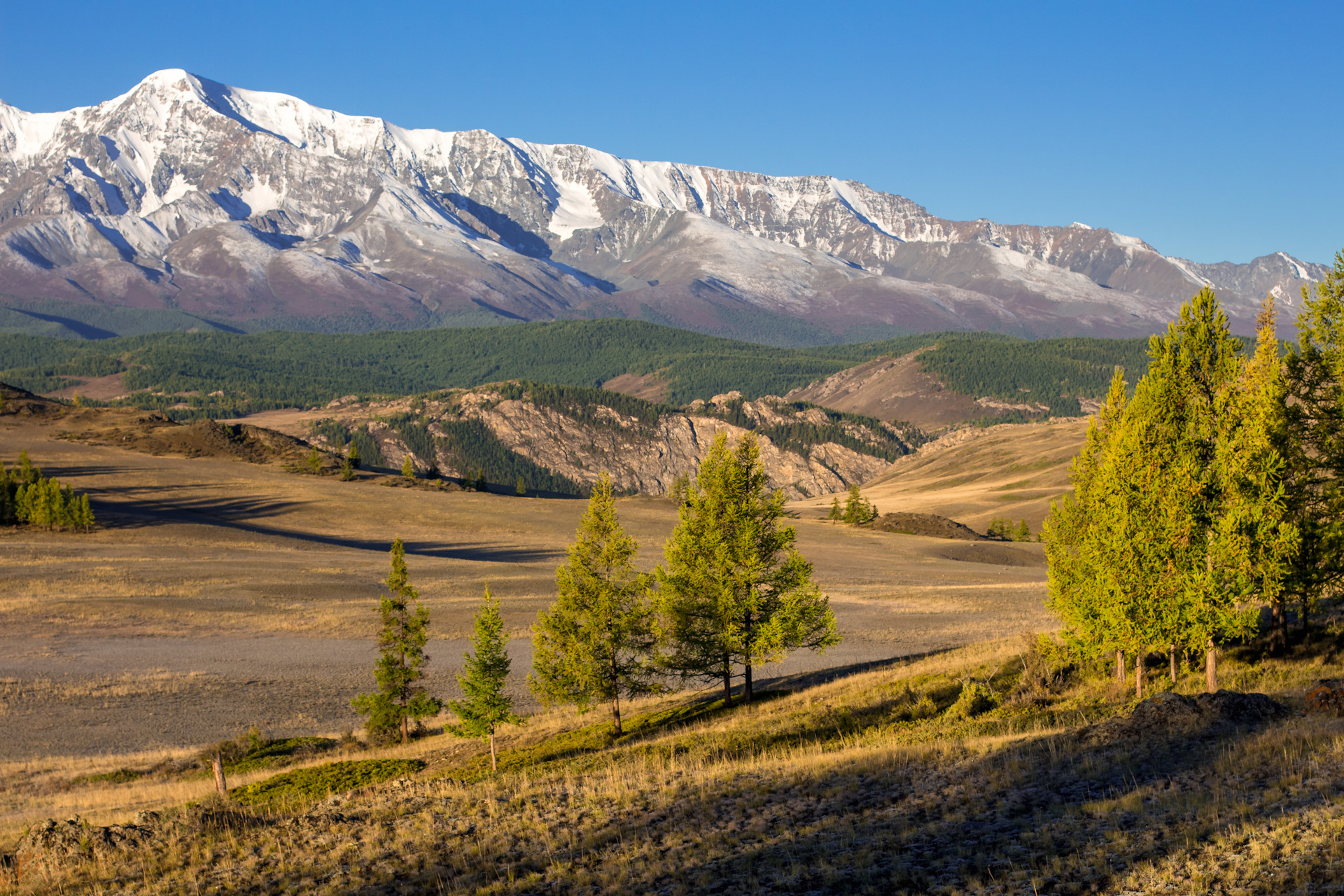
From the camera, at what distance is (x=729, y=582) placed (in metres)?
31.3

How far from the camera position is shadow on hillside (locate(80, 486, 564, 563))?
91.6m

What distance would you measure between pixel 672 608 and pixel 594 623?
8.56ft

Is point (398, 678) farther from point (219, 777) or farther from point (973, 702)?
point (973, 702)

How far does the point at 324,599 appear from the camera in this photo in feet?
206

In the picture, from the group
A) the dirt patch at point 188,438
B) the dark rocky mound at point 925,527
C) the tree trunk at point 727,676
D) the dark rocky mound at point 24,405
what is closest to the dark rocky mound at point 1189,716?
the tree trunk at point 727,676

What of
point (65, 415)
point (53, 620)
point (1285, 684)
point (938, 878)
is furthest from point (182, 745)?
point (65, 415)

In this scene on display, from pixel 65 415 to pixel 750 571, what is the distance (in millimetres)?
162613

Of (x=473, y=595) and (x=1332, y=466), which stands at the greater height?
(x=1332, y=466)

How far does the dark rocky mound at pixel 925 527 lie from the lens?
394 ft

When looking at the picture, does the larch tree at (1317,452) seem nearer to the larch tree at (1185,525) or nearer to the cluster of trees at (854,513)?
the larch tree at (1185,525)

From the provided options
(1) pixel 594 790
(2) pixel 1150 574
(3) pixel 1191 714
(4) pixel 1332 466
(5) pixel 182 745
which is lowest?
(5) pixel 182 745

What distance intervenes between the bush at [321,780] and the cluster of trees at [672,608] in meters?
3.40

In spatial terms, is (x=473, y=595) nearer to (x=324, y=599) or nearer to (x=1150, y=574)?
(x=324, y=599)

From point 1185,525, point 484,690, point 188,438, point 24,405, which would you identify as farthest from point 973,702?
point 24,405
